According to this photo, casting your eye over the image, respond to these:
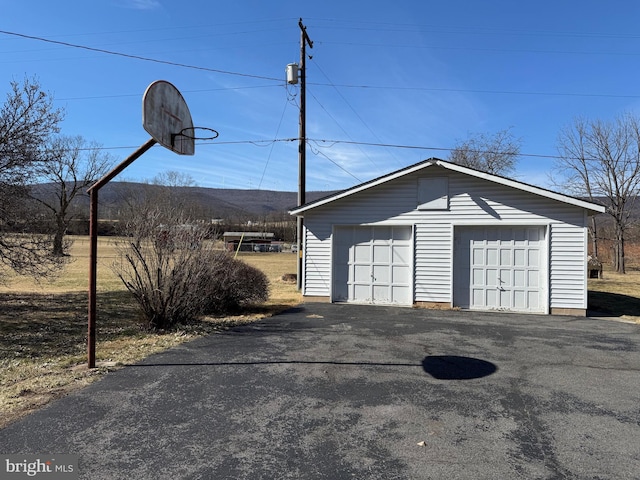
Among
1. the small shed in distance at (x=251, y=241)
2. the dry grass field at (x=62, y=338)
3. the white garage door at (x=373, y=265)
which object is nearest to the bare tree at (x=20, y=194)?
the dry grass field at (x=62, y=338)

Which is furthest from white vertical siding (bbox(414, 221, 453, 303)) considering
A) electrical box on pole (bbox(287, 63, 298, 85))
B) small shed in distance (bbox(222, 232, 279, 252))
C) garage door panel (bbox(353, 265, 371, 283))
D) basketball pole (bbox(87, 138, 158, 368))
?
small shed in distance (bbox(222, 232, 279, 252))

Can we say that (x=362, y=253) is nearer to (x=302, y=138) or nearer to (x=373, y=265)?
(x=373, y=265)

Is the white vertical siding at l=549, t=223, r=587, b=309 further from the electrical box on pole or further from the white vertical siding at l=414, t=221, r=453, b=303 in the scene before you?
the electrical box on pole

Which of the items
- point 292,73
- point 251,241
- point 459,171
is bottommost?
point 251,241

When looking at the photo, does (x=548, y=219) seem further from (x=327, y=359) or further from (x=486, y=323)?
(x=327, y=359)

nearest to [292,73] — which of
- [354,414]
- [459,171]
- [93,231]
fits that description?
[459,171]

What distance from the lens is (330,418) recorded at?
406 cm

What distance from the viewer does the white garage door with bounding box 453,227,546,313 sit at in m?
10.8

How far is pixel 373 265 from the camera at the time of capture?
11938 millimetres

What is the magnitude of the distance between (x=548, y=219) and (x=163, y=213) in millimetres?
9075

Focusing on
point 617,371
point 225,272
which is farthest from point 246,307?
point 617,371

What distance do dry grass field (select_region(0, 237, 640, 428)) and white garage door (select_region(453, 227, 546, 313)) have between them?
6.66 feet

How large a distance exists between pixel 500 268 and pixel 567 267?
1519 mm

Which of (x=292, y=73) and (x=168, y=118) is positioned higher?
(x=292, y=73)
